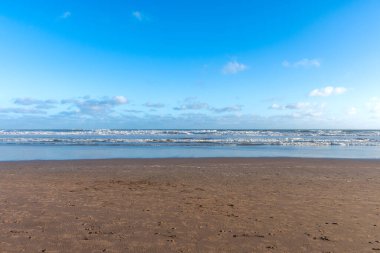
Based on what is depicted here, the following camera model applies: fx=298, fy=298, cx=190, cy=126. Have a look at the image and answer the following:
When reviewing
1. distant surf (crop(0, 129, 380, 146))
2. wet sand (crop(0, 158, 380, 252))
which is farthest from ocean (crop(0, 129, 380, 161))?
wet sand (crop(0, 158, 380, 252))

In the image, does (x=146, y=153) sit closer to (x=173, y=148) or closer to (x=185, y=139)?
(x=173, y=148)

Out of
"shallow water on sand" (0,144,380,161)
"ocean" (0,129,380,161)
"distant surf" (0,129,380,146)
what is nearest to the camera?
"shallow water on sand" (0,144,380,161)

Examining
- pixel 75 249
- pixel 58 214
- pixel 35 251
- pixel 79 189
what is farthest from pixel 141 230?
pixel 79 189

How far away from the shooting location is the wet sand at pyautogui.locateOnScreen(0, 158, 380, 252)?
221 inches

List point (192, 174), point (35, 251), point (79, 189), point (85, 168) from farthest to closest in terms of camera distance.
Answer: point (85, 168) < point (192, 174) < point (79, 189) < point (35, 251)

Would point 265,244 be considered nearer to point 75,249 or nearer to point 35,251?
point 75,249

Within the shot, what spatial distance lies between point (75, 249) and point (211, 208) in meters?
3.80

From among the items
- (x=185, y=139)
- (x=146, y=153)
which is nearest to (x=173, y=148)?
(x=146, y=153)

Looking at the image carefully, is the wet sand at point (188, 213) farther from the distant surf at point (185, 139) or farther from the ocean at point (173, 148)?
the distant surf at point (185, 139)

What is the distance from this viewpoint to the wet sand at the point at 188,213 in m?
5.62

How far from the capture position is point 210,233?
20.1 ft

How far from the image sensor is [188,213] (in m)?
7.55

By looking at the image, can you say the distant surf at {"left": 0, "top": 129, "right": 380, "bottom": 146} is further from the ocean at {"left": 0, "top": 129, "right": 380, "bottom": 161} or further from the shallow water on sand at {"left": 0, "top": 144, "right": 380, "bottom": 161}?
the shallow water on sand at {"left": 0, "top": 144, "right": 380, "bottom": 161}

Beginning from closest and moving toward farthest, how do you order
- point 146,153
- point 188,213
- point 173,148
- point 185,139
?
point 188,213 → point 146,153 → point 173,148 → point 185,139
